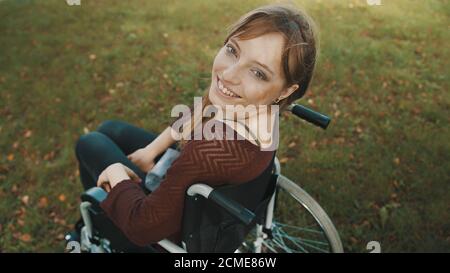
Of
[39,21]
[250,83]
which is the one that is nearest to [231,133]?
[250,83]

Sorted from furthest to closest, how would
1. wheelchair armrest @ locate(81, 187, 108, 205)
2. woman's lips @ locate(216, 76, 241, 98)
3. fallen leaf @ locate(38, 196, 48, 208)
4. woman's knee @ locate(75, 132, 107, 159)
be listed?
1. fallen leaf @ locate(38, 196, 48, 208)
2. woman's knee @ locate(75, 132, 107, 159)
3. wheelchair armrest @ locate(81, 187, 108, 205)
4. woman's lips @ locate(216, 76, 241, 98)

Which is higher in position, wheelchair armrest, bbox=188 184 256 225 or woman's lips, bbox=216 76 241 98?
woman's lips, bbox=216 76 241 98

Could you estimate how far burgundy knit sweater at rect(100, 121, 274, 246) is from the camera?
60.9 inches

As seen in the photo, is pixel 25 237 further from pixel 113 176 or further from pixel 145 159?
pixel 113 176

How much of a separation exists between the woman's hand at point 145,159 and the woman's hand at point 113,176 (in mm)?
335

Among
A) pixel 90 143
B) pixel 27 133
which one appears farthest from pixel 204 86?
pixel 90 143

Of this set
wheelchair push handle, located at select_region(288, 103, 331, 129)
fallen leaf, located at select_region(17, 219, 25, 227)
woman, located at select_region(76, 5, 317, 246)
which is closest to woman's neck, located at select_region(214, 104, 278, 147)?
woman, located at select_region(76, 5, 317, 246)

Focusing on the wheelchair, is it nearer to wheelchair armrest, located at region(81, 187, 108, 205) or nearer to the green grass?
wheelchair armrest, located at region(81, 187, 108, 205)

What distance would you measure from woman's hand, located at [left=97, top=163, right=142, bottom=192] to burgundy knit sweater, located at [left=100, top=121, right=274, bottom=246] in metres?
0.09

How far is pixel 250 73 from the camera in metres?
1.63

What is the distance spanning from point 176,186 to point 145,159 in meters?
0.85

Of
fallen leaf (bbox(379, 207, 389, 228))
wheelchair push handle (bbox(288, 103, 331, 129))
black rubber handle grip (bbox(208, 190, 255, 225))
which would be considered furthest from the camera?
fallen leaf (bbox(379, 207, 389, 228))

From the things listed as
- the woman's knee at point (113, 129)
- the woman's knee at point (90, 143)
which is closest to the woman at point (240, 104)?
the woman's knee at point (90, 143)

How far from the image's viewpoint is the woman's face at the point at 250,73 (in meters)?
1.57
